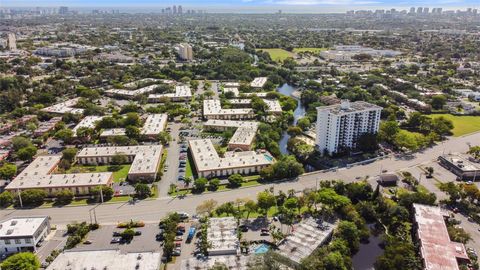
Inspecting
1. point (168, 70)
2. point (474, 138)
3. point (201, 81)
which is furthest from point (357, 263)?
point (168, 70)

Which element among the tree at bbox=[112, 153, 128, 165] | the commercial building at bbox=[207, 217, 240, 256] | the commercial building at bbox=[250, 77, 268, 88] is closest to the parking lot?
the commercial building at bbox=[207, 217, 240, 256]

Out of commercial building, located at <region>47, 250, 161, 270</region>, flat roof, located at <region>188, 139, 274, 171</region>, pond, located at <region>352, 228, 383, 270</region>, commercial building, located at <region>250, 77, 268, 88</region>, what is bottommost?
pond, located at <region>352, 228, 383, 270</region>

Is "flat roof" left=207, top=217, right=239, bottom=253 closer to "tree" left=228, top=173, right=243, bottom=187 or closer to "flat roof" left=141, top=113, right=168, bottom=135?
"tree" left=228, top=173, right=243, bottom=187

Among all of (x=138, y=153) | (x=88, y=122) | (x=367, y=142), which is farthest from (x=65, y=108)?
(x=367, y=142)

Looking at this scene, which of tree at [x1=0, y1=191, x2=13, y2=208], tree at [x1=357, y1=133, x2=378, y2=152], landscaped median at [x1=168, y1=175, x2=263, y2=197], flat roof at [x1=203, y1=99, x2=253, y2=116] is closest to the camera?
tree at [x1=0, y1=191, x2=13, y2=208]

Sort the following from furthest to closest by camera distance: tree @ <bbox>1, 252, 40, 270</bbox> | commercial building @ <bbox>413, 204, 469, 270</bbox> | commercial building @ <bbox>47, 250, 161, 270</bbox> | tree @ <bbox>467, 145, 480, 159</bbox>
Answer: tree @ <bbox>467, 145, 480, 159</bbox>, commercial building @ <bbox>413, 204, 469, 270</bbox>, commercial building @ <bbox>47, 250, 161, 270</bbox>, tree @ <bbox>1, 252, 40, 270</bbox>

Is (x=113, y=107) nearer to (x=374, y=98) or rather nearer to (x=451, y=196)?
(x=374, y=98)

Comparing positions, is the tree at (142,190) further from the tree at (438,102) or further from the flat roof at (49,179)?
Answer: the tree at (438,102)
